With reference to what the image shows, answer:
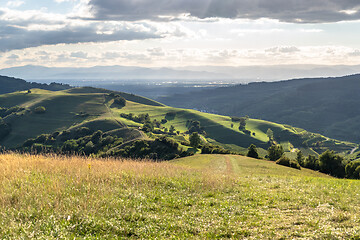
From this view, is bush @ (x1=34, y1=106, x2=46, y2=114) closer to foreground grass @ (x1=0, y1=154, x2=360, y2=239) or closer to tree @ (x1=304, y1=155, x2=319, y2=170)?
tree @ (x1=304, y1=155, x2=319, y2=170)

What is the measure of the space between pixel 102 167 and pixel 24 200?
18.6ft

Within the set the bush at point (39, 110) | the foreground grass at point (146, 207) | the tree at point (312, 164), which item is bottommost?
the tree at point (312, 164)

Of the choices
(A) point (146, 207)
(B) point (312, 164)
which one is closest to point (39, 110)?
(B) point (312, 164)

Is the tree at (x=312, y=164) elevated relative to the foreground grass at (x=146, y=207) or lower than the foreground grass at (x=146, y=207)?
lower

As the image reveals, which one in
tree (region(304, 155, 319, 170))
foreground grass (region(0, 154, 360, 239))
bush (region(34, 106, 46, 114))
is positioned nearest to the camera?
foreground grass (region(0, 154, 360, 239))

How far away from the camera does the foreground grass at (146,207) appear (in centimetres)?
895

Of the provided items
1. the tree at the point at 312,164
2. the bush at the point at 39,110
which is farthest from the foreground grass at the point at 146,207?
the bush at the point at 39,110

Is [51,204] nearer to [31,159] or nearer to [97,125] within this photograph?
[31,159]

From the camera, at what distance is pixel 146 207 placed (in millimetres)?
11477

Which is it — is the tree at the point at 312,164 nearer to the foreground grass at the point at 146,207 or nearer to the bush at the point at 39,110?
the foreground grass at the point at 146,207

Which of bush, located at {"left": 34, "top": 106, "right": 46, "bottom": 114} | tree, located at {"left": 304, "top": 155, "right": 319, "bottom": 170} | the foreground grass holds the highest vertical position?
the foreground grass

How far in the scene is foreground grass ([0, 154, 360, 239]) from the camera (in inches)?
352

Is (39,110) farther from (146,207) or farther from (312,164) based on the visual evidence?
(146,207)

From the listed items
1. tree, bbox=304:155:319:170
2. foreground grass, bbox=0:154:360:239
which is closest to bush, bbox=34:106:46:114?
tree, bbox=304:155:319:170
